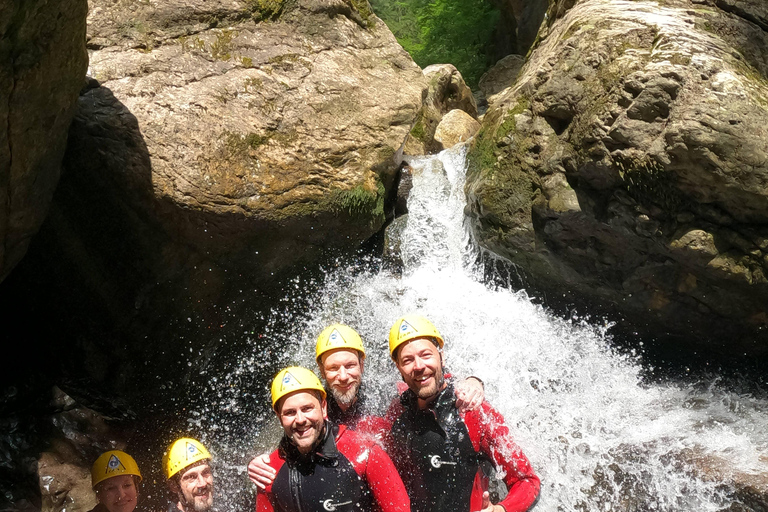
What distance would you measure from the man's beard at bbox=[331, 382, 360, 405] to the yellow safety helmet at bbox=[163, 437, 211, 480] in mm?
924

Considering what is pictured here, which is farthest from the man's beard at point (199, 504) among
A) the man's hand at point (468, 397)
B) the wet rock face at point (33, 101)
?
the wet rock face at point (33, 101)

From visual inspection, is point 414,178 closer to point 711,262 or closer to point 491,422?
point 711,262

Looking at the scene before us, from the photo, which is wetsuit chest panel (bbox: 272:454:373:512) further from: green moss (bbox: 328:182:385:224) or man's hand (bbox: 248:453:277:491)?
green moss (bbox: 328:182:385:224)

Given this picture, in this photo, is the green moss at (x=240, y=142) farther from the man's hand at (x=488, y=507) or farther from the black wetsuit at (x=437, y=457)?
the man's hand at (x=488, y=507)

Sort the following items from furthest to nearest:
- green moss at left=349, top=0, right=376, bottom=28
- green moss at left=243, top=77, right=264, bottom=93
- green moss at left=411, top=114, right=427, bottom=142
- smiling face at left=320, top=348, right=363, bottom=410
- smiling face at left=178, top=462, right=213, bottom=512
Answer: green moss at left=411, top=114, right=427, bottom=142 → green moss at left=349, top=0, right=376, bottom=28 → green moss at left=243, top=77, right=264, bottom=93 → smiling face at left=178, top=462, right=213, bottom=512 → smiling face at left=320, top=348, right=363, bottom=410

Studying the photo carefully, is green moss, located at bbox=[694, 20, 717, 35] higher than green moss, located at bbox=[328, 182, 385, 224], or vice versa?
green moss, located at bbox=[694, 20, 717, 35]

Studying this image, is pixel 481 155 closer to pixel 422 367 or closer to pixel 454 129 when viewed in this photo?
pixel 422 367

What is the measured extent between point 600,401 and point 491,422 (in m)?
1.45

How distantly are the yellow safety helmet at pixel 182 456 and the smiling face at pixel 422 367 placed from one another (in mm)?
1403

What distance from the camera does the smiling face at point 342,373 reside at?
3.71 m

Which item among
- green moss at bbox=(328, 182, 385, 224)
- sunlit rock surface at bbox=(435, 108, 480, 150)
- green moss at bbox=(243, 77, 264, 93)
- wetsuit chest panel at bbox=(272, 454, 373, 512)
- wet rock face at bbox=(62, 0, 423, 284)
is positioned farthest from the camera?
sunlit rock surface at bbox=(435, 108, 480, 150)

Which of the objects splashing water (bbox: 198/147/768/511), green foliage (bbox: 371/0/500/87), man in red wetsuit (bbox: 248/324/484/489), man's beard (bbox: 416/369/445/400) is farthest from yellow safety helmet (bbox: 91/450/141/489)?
green foliage (bbox: 371/0/500/87)

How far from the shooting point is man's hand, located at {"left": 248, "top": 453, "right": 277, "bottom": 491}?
3418mm

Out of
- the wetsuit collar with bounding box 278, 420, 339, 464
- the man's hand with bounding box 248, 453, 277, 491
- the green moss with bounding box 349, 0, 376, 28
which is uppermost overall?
the green moss with bounding box 349, 0, 376, 28
